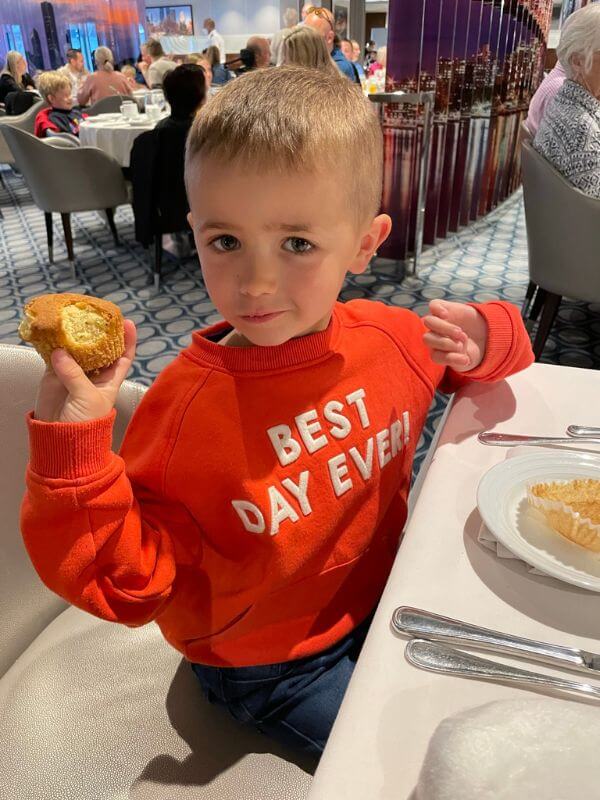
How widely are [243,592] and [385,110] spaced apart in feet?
11.9

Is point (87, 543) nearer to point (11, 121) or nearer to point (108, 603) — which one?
point (108, 603)

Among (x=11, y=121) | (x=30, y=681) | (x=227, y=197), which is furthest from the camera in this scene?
(x=11, y=121)

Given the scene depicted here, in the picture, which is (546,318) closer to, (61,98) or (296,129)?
(296,129)

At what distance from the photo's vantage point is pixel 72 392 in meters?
0.63

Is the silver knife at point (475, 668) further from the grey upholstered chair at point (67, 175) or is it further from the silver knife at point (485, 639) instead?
the grey upholstered chair at point (67, 175)

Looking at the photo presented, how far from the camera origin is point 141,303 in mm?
3793

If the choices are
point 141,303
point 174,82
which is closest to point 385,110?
point 174,82

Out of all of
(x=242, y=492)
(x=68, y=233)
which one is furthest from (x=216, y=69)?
(x=242, y=492)

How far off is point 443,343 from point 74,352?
0.49 meters

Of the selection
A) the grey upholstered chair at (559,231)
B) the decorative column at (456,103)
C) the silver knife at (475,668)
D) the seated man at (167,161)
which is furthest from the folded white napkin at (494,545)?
the decorative column at (456,103)

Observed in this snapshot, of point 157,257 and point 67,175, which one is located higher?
point 67,175

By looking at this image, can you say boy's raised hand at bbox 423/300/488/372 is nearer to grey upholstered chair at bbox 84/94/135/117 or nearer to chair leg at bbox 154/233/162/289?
chair leg at bbox 154/233/162/289

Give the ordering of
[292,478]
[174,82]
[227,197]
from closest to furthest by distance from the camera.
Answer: [227,197]
[292,478]
[174,82]

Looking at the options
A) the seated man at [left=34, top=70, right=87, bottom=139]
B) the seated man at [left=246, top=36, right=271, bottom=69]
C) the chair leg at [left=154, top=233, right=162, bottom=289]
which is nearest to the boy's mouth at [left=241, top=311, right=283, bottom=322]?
the chair leg at [left=154, top=233, right=162, bottom=289]
